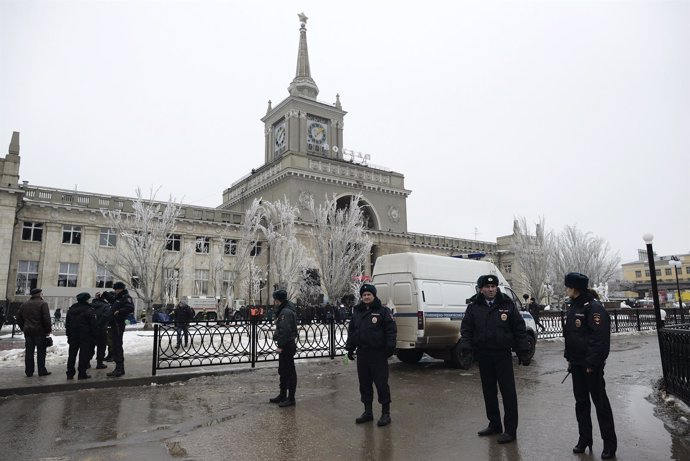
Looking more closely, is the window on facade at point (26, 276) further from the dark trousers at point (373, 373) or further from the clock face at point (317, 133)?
the dark trousers at point (373, 373)

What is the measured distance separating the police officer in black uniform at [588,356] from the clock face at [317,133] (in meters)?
42.3

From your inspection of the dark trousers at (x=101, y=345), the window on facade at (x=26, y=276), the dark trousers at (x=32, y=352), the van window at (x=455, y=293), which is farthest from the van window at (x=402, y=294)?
the window on facade at (x=26, y=276)

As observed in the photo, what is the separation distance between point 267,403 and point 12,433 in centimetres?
342

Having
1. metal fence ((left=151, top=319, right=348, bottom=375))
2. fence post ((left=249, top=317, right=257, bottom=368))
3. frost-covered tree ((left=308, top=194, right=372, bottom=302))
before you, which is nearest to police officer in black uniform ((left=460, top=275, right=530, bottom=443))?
metal fence ((left=151, top=319, right=348, bottom=375))

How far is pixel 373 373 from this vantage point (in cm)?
609

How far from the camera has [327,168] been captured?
42.4 meters

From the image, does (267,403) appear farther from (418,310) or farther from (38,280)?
(38,280)

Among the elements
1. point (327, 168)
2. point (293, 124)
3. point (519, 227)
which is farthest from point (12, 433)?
point (519, 227)

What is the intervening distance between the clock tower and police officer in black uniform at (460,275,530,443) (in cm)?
3475

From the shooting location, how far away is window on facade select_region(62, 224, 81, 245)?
1316 inches

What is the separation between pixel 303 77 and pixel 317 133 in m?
6.93

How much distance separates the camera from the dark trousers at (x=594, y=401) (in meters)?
4.70

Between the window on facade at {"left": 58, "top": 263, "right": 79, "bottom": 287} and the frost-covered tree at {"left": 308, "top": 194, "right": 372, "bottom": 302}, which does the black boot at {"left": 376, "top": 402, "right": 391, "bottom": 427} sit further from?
the window on facade at {"left": 58, "top": 263, "right": 79, "bottom": 287}

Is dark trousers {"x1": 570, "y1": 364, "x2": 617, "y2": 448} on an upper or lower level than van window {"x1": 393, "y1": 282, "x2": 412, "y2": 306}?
lower
